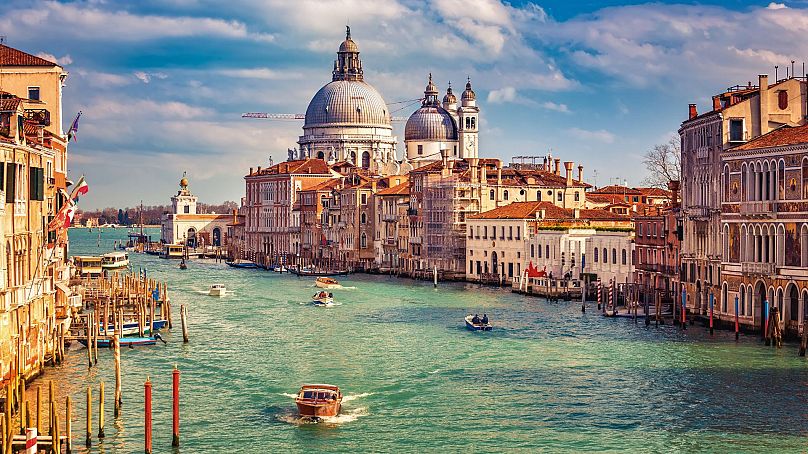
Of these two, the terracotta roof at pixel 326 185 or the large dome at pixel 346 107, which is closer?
the terracotta roof at pixel 326 185

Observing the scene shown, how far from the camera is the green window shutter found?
65.9 ft

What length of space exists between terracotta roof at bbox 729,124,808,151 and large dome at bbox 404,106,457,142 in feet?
200

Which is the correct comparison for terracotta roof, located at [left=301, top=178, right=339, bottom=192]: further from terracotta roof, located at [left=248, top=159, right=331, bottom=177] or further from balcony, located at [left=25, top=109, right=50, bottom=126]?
balcony, located at [left=25, top=109, right=50, bottom=126]

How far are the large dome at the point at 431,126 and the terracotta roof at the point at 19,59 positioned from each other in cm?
6396

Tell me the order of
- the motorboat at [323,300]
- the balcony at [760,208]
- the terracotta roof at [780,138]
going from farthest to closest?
the motorboat at [323,300] → the balcony at [760,208] → the terracotta roof at [780,138]

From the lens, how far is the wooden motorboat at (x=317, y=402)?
69.0ft

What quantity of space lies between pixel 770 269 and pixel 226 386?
11.4 metres

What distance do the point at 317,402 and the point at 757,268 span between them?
12.2m

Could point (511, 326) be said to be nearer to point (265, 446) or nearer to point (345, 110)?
point (265, 446)

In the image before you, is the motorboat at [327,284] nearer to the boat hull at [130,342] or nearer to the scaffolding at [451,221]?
the scaffolding at [451,221]

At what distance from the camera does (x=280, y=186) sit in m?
85.9

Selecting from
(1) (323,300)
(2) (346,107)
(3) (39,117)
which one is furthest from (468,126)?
(3) (39,117)

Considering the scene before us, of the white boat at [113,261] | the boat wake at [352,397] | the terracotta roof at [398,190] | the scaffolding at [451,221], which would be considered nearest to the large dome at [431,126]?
the terracotta roof at [398,190]

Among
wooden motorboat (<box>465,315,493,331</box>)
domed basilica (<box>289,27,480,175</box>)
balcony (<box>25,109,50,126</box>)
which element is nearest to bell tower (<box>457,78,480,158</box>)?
domed basilica (<box>289,27,480,175</box>)
